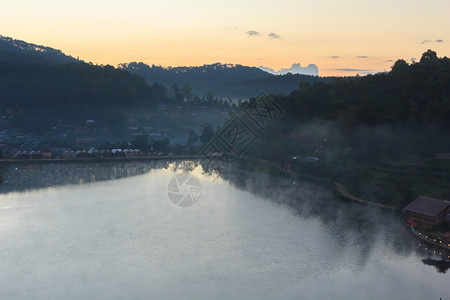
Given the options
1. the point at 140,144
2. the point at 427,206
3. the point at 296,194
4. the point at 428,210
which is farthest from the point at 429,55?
the point at 428,210

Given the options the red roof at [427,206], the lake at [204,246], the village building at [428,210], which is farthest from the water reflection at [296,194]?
the red roof at [427,206]

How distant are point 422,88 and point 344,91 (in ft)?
30.6

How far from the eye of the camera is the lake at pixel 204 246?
706 inches

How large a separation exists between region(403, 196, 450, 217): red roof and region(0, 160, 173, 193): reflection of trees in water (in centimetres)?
2418

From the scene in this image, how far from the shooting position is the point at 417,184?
101 ft

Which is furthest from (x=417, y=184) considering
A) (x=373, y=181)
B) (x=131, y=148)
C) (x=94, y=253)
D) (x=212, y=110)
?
(x=212, y=110)

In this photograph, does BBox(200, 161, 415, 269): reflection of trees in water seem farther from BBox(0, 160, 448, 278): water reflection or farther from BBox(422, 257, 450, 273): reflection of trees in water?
BBox(422, 257, 450, 273): reflection of trees in water

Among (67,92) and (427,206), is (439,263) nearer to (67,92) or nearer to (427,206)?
(427,206)

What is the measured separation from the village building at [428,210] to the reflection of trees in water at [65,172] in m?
24.1

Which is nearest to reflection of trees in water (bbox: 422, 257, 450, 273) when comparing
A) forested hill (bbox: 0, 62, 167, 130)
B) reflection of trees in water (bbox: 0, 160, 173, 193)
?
reflection of trees in water (bbox: 0, 160, 173, 193)

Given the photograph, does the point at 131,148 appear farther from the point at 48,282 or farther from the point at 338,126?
the point at 48,282

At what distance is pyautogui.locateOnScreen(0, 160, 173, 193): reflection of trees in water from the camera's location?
3728 cm

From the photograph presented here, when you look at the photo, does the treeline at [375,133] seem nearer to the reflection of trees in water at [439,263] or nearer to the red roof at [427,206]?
the red roof at [427,206]

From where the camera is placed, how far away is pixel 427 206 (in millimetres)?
25938
